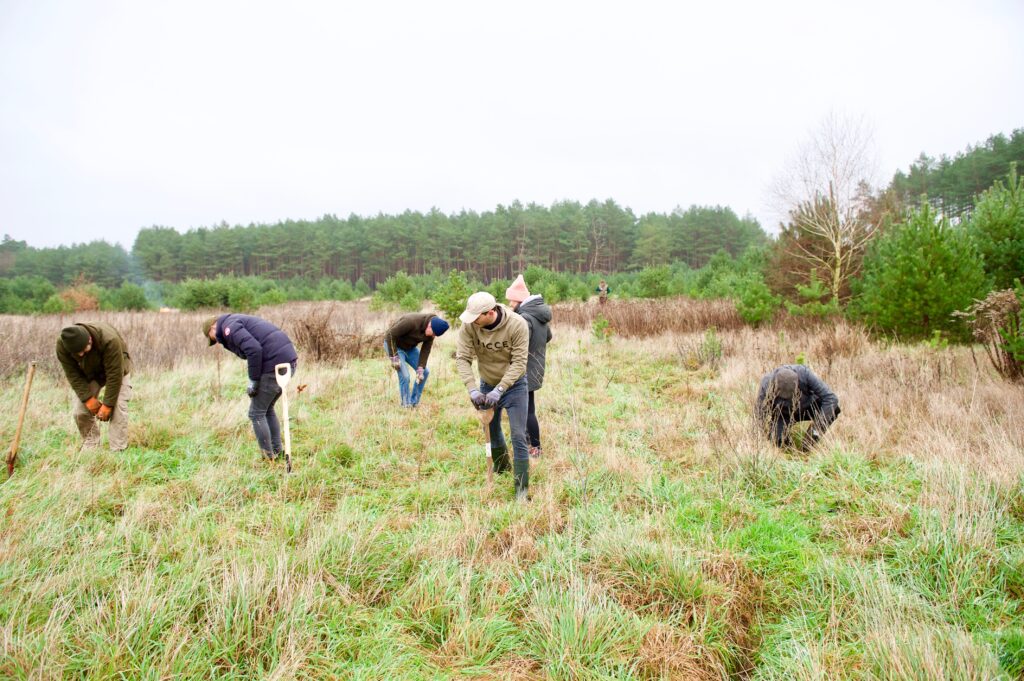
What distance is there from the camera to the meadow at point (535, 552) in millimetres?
2008

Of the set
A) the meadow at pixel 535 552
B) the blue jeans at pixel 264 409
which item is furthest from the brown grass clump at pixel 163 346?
the blue jeans at pixel 264 409

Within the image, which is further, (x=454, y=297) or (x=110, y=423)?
(x=454, y=297)

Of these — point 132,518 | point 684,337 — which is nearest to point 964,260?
point 684,337

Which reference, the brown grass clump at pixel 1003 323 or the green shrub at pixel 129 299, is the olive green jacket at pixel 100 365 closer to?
the brown grass clump at pixel 1003 323

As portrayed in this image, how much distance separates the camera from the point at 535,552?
9.04ft

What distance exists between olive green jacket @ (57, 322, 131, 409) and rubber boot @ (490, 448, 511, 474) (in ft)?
11.5

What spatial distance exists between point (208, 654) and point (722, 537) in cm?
264

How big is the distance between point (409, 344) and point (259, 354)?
2.16 meters

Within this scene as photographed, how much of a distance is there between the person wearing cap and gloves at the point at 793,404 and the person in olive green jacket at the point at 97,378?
5822 millimetres

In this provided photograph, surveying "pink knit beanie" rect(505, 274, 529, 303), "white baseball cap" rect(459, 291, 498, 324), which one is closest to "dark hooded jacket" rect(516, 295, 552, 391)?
"pink knit beanie" rect(505, 274, 529, 303)

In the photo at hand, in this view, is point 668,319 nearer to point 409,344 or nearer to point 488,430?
point 409,344

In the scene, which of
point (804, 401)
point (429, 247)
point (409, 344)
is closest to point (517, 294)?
point (409, 344)

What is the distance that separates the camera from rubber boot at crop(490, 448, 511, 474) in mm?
3984

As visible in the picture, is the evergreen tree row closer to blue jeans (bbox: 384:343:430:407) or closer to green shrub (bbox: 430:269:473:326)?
green shrub (bbox: 430:269:473:326)
